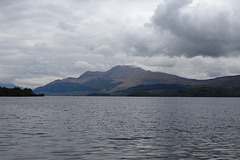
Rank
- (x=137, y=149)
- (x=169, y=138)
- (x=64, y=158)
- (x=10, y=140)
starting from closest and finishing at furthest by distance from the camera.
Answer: (x=64, y=158) → (x=137, y=149) → (x=10, y=140) → (x=169, y=138)

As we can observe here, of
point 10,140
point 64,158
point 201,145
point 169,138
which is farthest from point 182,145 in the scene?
point 10,140

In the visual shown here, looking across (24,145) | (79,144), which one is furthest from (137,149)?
(24,145)

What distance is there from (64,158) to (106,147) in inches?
333

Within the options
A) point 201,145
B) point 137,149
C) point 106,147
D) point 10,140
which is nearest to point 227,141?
point 201,145

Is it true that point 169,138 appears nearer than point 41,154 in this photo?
No

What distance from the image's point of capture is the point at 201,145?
1603 inches

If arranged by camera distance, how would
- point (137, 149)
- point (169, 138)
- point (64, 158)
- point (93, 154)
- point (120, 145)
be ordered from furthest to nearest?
point (169, 138)
point (120, 145)
point (137, 149)
point (93, 154)
point (64, 158)

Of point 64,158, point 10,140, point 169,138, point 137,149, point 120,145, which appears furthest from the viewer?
point 169,138

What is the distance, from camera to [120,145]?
3997cm

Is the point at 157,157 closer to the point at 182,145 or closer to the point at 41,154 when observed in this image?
the point at 182,145

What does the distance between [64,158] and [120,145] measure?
11111 mm

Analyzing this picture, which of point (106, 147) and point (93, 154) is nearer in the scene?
point (93, 154)

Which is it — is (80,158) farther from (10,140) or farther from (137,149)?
(10,140)

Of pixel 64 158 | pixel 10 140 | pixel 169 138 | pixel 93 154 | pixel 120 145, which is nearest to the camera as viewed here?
pixel 64 158
